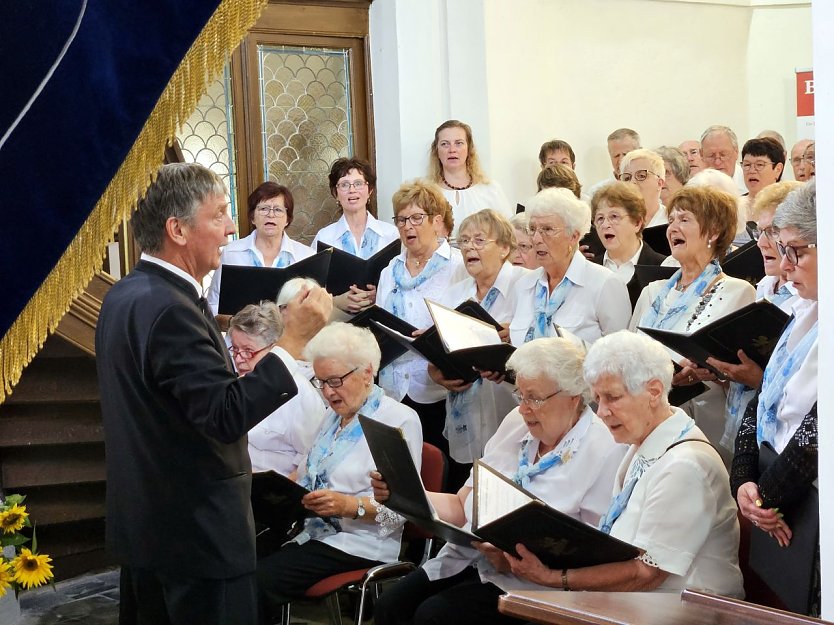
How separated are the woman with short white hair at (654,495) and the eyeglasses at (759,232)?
1.68 ft

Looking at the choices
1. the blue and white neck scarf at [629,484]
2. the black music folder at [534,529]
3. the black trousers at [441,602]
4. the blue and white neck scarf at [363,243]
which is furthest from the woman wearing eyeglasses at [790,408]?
the blue and white neck scarf at [363,243]

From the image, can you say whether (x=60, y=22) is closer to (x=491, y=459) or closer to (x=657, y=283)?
(x=491, y=459)

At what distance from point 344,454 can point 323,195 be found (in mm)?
4098

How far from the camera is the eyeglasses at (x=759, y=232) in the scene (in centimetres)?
288

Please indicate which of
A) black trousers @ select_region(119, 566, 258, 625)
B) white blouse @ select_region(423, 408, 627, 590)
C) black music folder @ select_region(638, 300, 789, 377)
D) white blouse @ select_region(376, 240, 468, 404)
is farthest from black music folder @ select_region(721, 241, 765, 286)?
black trousers @ select_region(119, 566, 258, 625)

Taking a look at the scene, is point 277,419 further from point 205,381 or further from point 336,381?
point 205,381

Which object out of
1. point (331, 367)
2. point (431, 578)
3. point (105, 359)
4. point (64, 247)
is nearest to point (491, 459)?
point (431, 578)

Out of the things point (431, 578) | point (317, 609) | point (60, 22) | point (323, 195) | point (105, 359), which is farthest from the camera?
point (323, 195)

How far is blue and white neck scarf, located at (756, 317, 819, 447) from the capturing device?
2754 mm

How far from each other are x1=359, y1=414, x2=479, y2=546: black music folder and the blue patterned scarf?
116 inches

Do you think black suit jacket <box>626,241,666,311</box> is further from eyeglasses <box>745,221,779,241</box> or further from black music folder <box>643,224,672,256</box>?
eyeglasses <box>745,221,779,241</box>

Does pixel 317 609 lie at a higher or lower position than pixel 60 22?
lower

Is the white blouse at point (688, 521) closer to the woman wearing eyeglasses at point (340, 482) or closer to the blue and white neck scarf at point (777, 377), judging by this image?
the blue and white neck scarf at point (777, 377)

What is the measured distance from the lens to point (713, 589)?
295 cm
